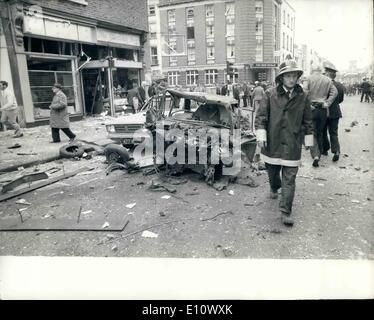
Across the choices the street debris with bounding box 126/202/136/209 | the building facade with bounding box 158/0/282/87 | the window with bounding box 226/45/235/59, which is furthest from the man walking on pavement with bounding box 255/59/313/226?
the window with bounding box 226/45/235/59

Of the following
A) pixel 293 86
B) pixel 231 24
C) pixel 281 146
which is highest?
pixel 231 24

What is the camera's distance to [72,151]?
9.07 meters

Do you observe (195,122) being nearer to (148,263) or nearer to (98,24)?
(148,263)

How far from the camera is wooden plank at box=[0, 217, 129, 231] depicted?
438 cm

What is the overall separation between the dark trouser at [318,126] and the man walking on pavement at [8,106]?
9.27 metres

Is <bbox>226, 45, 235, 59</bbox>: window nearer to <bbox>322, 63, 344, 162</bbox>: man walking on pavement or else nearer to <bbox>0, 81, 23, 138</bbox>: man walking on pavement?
<bbox>0, 81, 23, 138</bbox>: man walking on pavement

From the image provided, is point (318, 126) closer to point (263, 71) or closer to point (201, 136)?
point (201, 136)

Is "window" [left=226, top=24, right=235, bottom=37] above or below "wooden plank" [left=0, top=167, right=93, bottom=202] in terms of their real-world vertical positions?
above

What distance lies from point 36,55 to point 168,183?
10677 millimetres

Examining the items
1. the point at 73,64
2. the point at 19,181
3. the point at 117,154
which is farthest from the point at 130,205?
the point at 73,64

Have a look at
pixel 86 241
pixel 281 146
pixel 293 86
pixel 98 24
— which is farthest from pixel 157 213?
pixel 98 24

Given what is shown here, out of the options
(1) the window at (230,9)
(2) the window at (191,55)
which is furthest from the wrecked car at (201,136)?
(2) the window at (191,55)

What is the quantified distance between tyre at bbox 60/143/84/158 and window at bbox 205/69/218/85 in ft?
116
